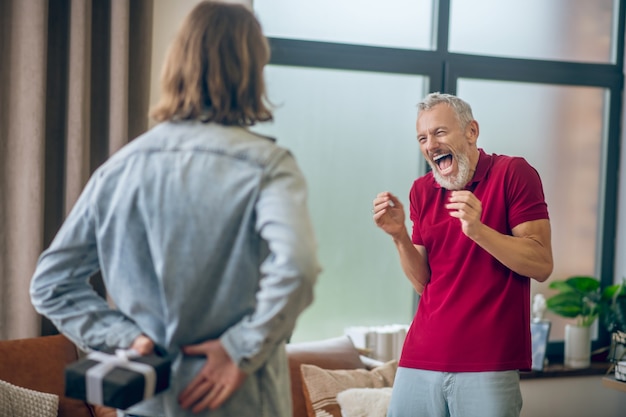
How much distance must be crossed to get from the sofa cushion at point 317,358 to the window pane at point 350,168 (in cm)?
36

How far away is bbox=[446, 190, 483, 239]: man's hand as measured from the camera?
193cm

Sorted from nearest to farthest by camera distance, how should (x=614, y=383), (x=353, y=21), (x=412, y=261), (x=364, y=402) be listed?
(x=412, y=261) → (x=364, y=402) → (x=614, y=383) → (x=353, y=21)

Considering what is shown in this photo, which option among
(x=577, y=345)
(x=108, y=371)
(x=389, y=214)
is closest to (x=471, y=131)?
(x=389, y=214)

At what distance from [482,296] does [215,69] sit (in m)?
1.17

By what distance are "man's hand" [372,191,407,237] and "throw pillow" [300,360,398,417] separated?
1.16 metres

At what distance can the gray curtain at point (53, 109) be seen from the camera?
9.59ft

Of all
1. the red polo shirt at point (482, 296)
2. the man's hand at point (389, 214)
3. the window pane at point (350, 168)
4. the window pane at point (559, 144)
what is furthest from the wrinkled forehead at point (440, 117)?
the window pane at point (559, 144)

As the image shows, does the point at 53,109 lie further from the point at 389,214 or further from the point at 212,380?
the point at 212,380

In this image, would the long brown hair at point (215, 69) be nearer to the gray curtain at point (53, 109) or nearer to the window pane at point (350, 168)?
the gray curtain at point (53, 109)

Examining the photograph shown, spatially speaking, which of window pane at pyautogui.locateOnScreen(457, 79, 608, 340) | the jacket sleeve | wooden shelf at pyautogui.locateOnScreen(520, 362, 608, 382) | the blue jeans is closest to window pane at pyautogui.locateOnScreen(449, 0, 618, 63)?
window pane at pyautogui.locateOnScreen(457, 79, 608, 340)

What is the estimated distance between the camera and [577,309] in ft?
13.1

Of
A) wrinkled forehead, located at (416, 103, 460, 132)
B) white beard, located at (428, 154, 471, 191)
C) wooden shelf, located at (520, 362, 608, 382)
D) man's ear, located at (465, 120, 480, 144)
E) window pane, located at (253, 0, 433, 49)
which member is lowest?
wooden shelf, located at (520, 362, 608, 382)

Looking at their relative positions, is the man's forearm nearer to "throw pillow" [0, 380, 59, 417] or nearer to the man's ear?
the man's ear

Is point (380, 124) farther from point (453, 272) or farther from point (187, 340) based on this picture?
point (187, 340)
